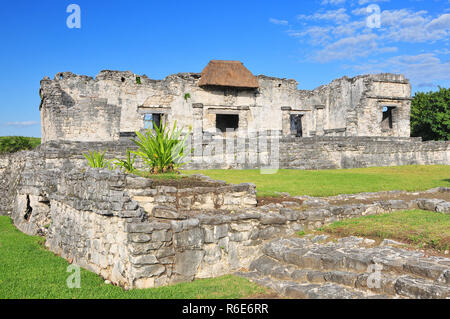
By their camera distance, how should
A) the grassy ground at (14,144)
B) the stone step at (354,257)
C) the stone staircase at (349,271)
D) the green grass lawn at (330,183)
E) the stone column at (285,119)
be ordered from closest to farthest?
the stone staircase at (349,271) < the stone step at (354,257) < the green grass lawn at (330,183) < the grassy ground at (14,144) < the stone column at (285,119)

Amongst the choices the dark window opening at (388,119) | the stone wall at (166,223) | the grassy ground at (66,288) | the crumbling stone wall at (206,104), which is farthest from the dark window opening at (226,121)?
the grassy ground at (66,288)

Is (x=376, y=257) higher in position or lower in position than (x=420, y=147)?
lower

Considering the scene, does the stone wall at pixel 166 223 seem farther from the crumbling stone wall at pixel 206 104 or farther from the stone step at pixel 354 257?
the crumbling stone wall at pixel 206 104

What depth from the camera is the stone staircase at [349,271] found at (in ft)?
12.7

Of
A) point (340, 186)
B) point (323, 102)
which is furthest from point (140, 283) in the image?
point (323, 102)

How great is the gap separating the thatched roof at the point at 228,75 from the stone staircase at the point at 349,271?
1781 centimetres

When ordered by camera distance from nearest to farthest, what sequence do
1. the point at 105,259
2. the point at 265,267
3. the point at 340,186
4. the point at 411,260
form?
the point at 411,260 < the point at 265,267 < the point at 105,259 < the point at 340,186

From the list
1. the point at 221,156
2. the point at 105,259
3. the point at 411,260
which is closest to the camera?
the point at 411,260

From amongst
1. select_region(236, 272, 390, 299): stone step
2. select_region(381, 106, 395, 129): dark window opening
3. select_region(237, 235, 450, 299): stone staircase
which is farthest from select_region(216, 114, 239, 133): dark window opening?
select_region(236, 272, 390, 299): stone step

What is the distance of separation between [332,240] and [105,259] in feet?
10.9

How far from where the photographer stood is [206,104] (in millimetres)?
22719

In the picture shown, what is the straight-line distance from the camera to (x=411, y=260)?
434 cm

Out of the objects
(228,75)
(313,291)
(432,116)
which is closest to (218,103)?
(228,75)
